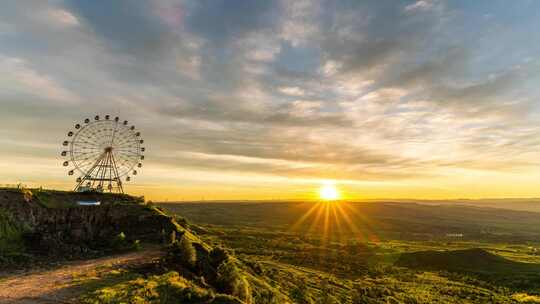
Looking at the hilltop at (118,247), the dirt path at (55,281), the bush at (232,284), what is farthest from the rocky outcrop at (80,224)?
the bush at (232,284)

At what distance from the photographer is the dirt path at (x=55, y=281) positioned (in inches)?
805

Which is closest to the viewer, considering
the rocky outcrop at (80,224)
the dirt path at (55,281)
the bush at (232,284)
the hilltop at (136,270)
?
the dirt path at (55,281)

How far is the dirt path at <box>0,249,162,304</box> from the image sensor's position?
67.1 ft

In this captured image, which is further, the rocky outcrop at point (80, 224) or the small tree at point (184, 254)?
the rocky outcrop at point (80, 224)

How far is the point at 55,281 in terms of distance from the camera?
77.9 ft

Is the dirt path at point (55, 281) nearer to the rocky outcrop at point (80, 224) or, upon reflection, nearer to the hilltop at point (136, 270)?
the hilltop at point (136, 270)

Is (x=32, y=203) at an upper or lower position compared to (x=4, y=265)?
upper

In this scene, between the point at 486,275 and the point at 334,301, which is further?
the point at 486,275

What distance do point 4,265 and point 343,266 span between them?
228ft

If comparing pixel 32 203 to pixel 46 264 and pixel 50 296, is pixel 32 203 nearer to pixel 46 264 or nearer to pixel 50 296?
pixel 46 264

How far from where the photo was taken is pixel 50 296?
2067 cm

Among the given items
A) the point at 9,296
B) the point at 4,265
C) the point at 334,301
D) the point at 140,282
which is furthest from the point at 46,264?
the point at 334,301

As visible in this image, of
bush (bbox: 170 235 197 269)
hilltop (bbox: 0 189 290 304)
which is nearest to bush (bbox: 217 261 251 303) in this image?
hilltop (bbox: 0 189 290 304)

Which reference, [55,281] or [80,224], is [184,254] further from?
[80,224]
